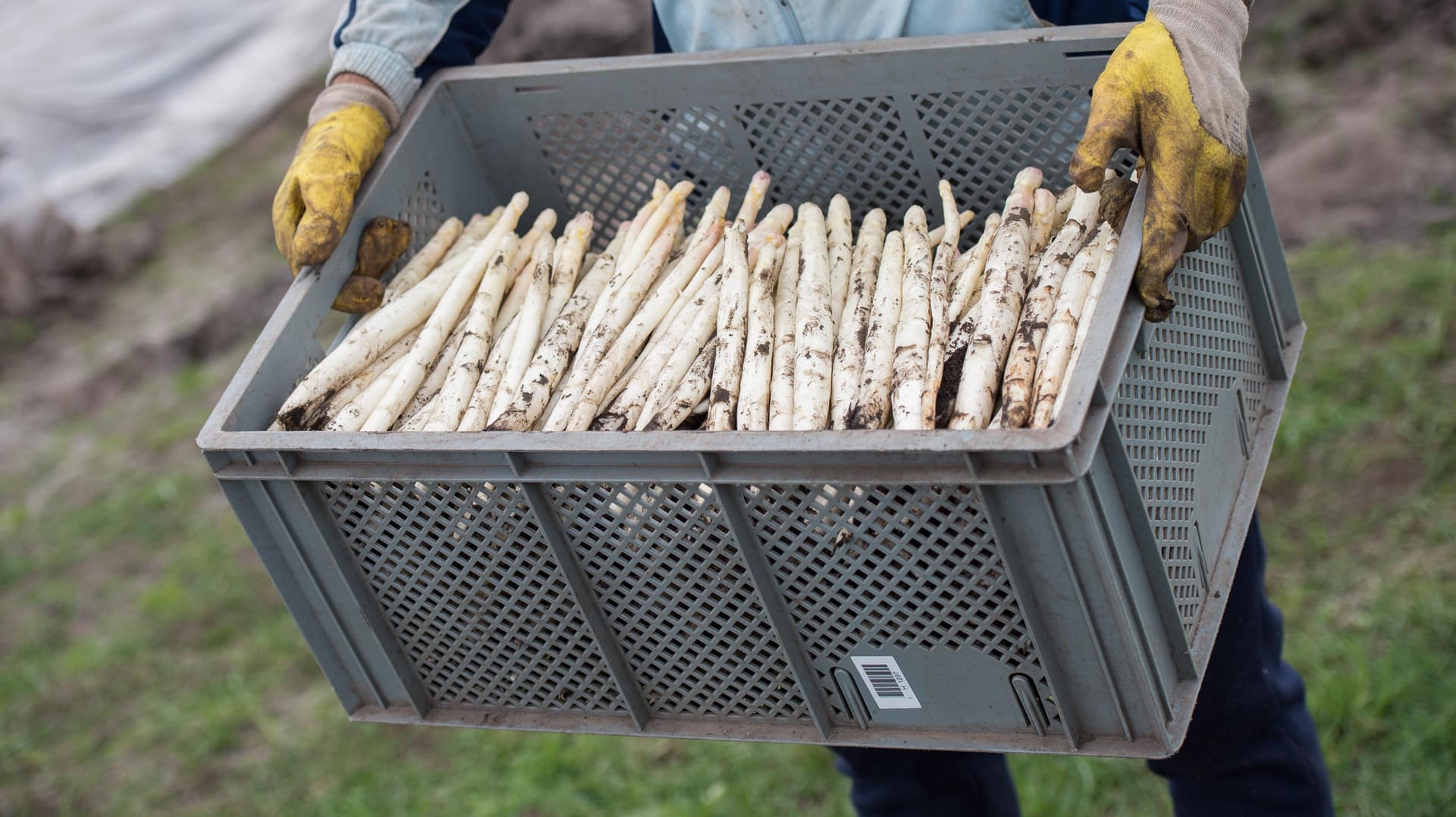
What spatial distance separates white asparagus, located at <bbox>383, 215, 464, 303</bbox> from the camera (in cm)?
234

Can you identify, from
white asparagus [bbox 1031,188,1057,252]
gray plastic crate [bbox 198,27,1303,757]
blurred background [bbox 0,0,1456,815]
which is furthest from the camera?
blurred background [bbox 0,0,1456,815]

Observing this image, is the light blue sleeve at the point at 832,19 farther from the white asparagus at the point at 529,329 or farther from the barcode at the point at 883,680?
the barcode at the point at 883,680

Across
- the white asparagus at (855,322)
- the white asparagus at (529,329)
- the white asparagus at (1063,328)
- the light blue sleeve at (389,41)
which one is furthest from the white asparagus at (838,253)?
the light blue sleeve at (389,41)

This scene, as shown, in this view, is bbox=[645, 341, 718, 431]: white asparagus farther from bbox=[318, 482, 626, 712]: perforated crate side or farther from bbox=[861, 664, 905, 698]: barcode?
bbox=[861, 664, 905, 698]: barcode

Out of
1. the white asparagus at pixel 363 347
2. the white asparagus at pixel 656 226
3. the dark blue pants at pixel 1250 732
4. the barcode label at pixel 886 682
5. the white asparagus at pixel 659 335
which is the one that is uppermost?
the white asparagus at pixel 363 347

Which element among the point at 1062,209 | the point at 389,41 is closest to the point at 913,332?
the point at 1062,209

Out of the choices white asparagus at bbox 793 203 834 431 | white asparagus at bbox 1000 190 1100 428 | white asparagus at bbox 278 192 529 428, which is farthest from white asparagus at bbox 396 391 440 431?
white asparagus at bbox 1000 190 1100 428

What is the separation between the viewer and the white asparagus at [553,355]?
1959 millimetres

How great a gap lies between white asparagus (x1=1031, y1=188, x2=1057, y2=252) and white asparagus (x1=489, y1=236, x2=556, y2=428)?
0.82m

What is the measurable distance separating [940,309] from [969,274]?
9 centimetres

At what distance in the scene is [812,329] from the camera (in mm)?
1976

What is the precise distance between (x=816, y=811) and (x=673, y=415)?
4.97 feet

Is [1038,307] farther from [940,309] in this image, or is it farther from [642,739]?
[642,739]

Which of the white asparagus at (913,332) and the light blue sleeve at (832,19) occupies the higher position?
the light blue sleeve at (832,19)
